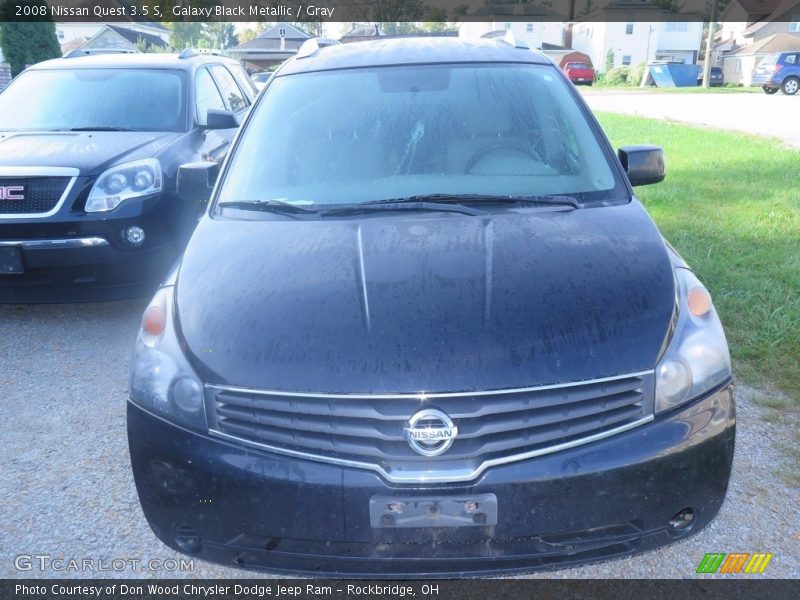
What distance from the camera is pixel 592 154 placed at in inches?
121

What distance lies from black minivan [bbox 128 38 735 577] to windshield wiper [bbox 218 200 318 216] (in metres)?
0.30

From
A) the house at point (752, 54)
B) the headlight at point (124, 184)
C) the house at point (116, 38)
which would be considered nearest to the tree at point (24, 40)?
the headlight at point (124, 184)

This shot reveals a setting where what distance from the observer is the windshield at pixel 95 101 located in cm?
537

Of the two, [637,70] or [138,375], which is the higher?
[138,375]

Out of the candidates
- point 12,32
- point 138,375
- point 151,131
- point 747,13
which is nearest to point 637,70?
point 747,13

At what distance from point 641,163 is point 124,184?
3.07 metres

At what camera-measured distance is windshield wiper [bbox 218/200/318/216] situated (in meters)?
2.79

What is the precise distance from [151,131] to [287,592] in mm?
3872

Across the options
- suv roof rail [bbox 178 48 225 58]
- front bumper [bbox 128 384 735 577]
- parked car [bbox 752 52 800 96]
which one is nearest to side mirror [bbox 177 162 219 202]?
front bumper [bbox 128 384 735 577]

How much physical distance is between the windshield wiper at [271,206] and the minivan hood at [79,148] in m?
2.02

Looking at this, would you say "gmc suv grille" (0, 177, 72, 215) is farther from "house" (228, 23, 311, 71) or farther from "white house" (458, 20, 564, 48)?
"white house" (458, 20, 564, 48)

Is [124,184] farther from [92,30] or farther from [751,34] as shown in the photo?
[751,34]

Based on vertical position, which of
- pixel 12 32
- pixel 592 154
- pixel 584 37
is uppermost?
pixel 592 154

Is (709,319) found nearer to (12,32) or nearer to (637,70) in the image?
(12,32)
